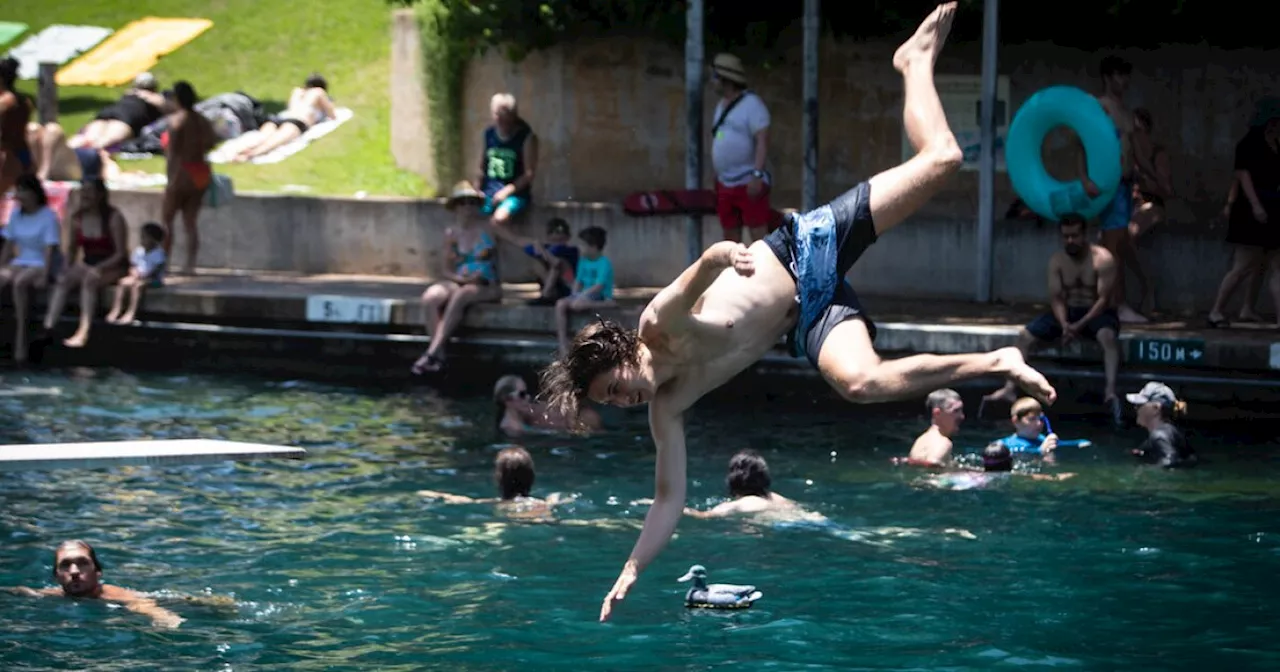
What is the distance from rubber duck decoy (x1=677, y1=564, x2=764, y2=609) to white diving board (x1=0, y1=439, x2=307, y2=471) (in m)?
3.06

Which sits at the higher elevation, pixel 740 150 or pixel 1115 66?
pixel 1115 66

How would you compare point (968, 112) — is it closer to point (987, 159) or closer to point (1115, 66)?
point (987, 159)

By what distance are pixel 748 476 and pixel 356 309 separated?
19.8 feet

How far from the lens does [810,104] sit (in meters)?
17.9

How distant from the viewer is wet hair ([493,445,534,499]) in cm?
1295

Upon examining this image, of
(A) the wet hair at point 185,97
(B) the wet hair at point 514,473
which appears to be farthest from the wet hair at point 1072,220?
(A) the wet hair at point 185,97

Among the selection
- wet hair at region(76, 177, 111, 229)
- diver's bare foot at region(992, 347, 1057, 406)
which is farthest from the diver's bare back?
wet hair at region(76, 177, 111, 229)

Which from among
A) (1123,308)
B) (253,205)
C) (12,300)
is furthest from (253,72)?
(1123,308)

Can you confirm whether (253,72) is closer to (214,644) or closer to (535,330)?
(535,330)

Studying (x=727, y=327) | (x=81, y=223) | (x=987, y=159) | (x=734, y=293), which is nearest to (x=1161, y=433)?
(x=987, y=159)

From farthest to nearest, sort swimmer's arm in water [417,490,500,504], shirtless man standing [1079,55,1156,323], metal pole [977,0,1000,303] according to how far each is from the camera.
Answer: metal pole [977,0,1000,303], shirtless man standing [1079,55,1156,323], swimmer's arm in water [417,490,500,504]

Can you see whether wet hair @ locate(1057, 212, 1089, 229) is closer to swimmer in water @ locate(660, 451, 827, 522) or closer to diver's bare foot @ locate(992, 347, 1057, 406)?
swimmer in water @ locate(660, 451, 827, 522)

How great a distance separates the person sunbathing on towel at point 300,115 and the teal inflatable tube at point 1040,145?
33.3 feet

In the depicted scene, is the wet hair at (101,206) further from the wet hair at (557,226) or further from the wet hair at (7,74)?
the wet hair at (557,226)
